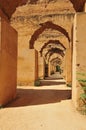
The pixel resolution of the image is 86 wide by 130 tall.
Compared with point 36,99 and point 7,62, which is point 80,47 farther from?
point 36,99

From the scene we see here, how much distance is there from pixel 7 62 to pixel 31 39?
8964mm

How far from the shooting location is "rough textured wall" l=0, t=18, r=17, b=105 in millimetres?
7719

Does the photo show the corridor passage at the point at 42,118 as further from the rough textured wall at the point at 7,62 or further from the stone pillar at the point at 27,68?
the stone pillar at the point at 27,68

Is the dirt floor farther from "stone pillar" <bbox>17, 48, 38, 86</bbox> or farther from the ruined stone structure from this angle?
"stone pillar" <bbox>17, 48, 38, 86</bbox>

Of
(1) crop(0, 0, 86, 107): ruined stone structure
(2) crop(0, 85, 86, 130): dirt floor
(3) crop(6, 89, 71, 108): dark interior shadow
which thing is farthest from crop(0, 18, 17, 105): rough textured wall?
(2) crop(0, 85, 86, 130): dirt floor

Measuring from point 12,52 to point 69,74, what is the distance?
641 centimetres

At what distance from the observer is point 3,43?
7.89 metres

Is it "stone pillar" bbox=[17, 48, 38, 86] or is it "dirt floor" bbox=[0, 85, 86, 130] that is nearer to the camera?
"dirt floor" bbox=[0, 85, 86, 130]

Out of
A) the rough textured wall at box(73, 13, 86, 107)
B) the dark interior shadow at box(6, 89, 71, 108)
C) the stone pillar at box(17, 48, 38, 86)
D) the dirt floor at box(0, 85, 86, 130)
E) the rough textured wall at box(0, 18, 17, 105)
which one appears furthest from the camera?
the stone pillar at box(17, 48, 38, 86)

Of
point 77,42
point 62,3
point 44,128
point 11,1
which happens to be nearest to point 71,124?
point 44,128

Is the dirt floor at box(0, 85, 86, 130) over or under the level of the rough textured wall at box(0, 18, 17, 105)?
under

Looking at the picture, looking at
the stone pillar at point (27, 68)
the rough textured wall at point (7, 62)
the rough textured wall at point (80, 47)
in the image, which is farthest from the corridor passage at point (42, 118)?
the stone pillar at point (27, 68)

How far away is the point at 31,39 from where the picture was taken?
1714 cm

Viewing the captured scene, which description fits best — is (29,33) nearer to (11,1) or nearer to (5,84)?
(11,1)
